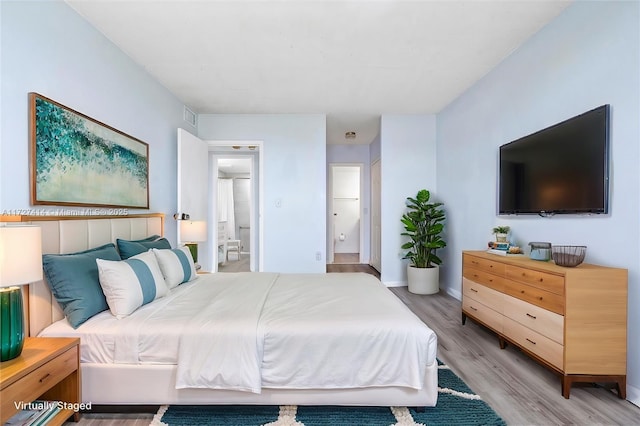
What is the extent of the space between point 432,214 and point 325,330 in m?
2.93

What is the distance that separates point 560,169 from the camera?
7.02ft

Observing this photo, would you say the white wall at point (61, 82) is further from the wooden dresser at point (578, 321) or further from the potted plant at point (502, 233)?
the potted plant at point (502, 233)

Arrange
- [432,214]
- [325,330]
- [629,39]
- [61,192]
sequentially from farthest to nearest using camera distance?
[432,214], [61,192], [629,39], [325,330]

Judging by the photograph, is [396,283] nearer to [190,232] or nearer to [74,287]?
[190,232]

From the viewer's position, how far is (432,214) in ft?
13.0

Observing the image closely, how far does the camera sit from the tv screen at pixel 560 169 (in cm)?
184

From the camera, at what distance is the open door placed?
11.2 feet

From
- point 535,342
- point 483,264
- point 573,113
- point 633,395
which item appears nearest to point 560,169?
point 573,113

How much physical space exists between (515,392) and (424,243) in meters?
2.22

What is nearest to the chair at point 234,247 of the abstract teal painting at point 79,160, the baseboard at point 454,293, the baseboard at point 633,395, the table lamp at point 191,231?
the table lamp at point 191,231

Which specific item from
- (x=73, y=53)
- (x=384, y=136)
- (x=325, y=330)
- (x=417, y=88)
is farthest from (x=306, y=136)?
(x=325, y=330)

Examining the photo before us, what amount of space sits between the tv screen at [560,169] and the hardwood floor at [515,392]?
1132mm

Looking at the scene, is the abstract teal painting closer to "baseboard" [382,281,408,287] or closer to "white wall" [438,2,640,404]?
"baseboard" [382,281,408,287]

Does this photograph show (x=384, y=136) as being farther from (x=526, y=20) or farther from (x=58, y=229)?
(x=58, y=229)
